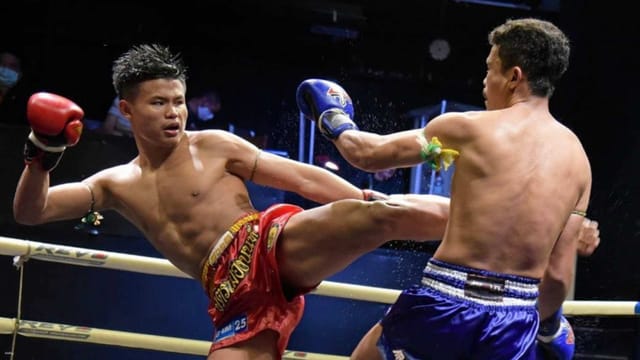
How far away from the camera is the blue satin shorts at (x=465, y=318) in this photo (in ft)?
5.99

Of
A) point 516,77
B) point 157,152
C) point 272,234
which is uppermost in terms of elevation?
point 516,77

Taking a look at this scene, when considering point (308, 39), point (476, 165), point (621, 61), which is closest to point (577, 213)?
point (476, 165)

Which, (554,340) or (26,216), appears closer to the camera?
(554,340)

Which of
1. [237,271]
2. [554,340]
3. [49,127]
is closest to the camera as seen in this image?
[554,340]

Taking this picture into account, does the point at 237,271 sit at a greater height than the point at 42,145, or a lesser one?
lesser

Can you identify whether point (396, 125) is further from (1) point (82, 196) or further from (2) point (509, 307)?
(2) point (509, 307)

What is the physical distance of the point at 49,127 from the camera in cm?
226

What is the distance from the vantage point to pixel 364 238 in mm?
2143

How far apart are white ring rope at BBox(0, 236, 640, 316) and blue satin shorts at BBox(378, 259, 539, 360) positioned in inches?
34.8

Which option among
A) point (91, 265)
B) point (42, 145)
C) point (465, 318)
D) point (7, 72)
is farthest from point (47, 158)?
point (7, 72)

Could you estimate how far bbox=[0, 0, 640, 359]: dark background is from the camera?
4770mm

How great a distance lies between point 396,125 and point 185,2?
6.31ft

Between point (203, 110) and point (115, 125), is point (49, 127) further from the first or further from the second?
point (203, 110)

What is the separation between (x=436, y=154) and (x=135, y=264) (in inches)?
49.3
